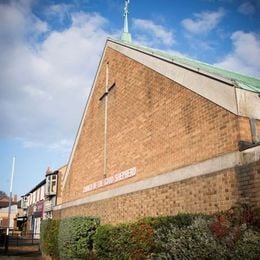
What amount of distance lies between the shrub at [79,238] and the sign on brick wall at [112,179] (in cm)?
176

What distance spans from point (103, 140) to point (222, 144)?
860 centimetres

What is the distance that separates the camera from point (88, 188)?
16.5 metres

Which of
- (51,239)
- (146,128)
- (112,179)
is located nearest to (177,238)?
(146,128)

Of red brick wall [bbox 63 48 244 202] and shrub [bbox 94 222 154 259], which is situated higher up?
red brick wall [bbox 63 48 244 202]

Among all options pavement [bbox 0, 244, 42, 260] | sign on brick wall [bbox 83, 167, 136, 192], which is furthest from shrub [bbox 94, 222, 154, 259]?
pavement [bbox 0, 244, 42, 260]

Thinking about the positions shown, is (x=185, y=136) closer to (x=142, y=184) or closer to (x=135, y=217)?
(x=142, y=184)

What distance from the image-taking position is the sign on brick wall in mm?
12484

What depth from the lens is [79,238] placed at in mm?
12594

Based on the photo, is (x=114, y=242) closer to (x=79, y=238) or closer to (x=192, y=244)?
(x=79, y=238)

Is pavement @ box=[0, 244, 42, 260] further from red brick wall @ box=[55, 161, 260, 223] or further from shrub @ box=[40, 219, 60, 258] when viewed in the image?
red brick wall @ box=[55, 161, 260, 223]

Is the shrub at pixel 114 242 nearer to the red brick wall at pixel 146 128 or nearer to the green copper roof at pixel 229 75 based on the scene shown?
the red brick wall at pixel 146 128

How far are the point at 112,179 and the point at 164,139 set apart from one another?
4281 millimetres

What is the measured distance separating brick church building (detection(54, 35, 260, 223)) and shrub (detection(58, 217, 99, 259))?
966 mm

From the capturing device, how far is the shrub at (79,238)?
12.4 metres
